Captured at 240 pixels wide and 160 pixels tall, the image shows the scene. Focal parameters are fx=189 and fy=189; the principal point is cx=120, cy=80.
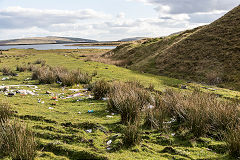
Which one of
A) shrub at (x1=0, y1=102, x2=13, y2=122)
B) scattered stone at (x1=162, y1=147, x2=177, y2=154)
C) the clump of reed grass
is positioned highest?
shrub at (x1=0, y1=102, x2=13, y2=122)

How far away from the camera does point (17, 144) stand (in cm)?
425

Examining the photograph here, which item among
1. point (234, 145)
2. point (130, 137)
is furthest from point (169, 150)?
point (234, 145)

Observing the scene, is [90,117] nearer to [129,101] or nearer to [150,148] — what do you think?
[129,101]

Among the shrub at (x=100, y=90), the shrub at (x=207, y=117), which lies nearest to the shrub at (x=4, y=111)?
the shrub at (x=100, y=90)

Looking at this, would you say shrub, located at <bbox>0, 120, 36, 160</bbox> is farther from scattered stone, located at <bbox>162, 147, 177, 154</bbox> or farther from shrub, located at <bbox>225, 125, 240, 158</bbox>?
shrub, located at <bbox>225, 125, 240, 158</bbox>

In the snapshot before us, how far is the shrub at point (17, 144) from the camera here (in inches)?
161

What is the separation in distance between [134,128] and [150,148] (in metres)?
0.70

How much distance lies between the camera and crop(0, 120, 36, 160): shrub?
4094mm

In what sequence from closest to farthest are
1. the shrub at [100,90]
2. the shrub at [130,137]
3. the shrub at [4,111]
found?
the shrub at [130,137], the shrub at [4,111], the shrub at [100,90]

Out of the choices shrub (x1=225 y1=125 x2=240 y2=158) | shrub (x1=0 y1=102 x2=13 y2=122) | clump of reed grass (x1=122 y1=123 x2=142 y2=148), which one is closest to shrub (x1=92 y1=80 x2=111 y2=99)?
shrub (x1=0 y1=102 x2=13 y2=122)

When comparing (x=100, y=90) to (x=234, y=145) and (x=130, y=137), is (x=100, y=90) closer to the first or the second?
(x=130, y=137)

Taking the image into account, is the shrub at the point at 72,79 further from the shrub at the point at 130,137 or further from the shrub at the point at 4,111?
the shrub at the point at 130,137

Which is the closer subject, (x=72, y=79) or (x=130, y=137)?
(x=130, y=137)

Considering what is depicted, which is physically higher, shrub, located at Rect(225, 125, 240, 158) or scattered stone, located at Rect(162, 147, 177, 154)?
shrub, located at Rect(225, 125, 240, 158)
